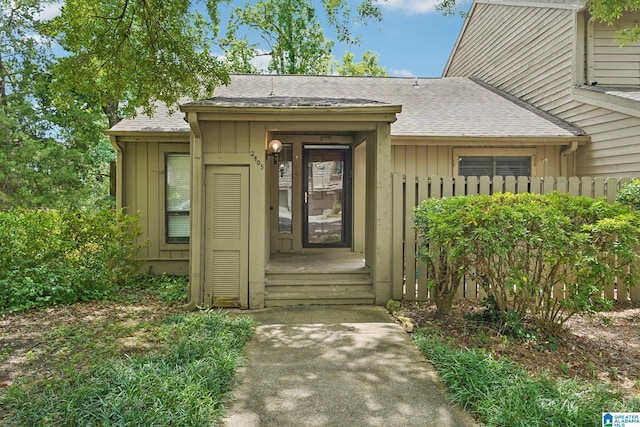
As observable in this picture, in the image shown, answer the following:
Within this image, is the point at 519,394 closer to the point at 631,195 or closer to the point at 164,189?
the point at 631,195

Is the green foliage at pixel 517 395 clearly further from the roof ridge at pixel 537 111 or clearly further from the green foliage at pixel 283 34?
the green foliage at pixel 283 34

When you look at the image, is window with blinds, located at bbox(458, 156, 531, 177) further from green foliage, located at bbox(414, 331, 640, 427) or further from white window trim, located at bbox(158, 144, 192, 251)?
white window trim, located at bbox(158, 144, 192, 251)

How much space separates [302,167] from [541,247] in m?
5.49

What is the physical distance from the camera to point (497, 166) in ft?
27.1

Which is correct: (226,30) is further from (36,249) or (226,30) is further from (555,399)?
(555,399)

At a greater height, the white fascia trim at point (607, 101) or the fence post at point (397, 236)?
the white fascia trim at point (607, 101)

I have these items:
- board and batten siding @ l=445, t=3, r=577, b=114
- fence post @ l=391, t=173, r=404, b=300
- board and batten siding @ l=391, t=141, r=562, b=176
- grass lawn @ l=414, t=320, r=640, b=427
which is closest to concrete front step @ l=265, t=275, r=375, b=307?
fence post @ l=391, t=173, r=404, b=300

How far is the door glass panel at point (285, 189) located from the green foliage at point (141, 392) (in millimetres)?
4908

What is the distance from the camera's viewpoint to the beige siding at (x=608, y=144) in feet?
23.1

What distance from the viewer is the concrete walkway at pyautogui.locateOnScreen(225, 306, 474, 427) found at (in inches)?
108

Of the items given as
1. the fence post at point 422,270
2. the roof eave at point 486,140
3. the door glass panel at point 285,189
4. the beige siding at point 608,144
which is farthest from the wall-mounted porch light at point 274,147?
the beige siding at point 608,144

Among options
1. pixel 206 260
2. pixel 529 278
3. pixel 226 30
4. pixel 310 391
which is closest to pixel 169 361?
pixel 310 391

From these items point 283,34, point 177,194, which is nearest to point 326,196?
point 177,194

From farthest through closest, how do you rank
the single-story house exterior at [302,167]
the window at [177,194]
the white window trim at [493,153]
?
the white window trim at [493,153]
the window at [177,194]
the single-story house exterior at [302,167]
